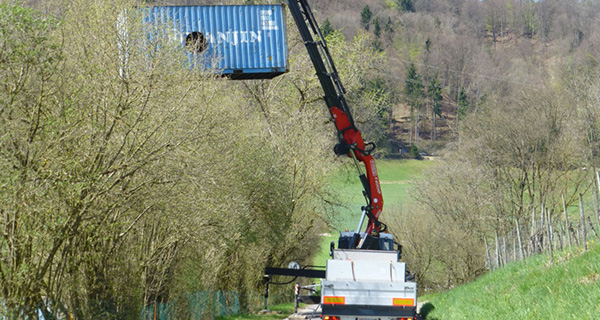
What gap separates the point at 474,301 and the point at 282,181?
11820 mm

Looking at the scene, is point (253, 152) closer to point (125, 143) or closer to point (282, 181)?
point (282, 181)

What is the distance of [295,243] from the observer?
30469mm

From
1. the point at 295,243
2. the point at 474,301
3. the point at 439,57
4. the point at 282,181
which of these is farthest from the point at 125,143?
the point at 439,57

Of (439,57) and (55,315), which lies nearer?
(55,315)

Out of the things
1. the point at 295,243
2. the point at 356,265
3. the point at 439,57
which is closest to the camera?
the point at 356,265

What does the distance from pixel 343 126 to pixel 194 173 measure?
7184mm

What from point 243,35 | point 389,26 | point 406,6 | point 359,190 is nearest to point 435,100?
point 389,26

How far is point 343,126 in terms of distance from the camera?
19594 mm

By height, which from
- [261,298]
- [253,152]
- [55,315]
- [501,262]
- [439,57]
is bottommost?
[261,298]

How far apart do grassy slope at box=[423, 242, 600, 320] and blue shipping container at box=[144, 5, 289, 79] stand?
521 inches

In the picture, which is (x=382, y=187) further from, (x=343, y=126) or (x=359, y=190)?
(x=343, y=126)

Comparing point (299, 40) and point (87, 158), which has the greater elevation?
point (299, 40)

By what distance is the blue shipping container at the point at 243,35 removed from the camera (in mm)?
26188

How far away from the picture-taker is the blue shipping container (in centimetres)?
2619
